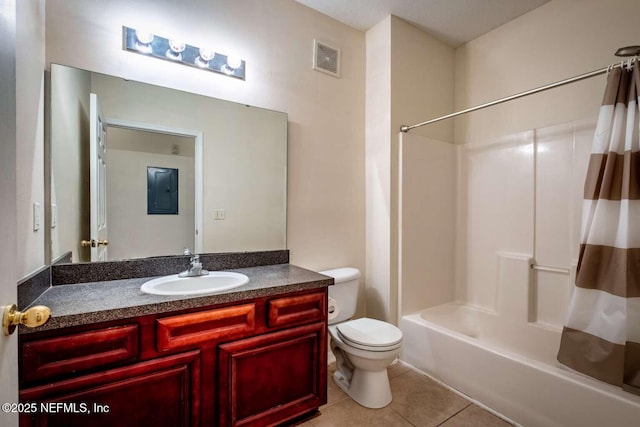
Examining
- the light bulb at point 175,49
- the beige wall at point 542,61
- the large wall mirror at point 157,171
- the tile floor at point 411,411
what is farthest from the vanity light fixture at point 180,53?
the tile floor at point 411,411

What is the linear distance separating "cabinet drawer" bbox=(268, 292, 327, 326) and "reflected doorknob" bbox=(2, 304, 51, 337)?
3.02 feet

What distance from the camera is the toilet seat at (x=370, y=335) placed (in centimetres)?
168

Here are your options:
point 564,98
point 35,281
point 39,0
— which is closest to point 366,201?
point 564,98

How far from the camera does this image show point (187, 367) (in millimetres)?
1237

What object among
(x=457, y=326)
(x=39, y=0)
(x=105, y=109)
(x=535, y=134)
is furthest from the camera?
(x=457, y=326)

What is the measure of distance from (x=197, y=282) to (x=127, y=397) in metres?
0.57

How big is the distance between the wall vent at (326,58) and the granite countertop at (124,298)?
1573 mm

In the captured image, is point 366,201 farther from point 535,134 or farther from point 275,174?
point 535,134

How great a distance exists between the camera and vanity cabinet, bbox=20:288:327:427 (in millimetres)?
1011

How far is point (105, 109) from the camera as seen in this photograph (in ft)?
5.08

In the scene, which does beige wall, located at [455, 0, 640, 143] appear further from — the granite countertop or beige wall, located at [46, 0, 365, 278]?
the granite countertop

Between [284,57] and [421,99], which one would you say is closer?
[284,57]

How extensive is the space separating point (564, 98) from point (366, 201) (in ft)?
5.09

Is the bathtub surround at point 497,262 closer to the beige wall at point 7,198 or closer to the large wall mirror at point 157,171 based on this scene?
the large wall mirror at point 157,171
